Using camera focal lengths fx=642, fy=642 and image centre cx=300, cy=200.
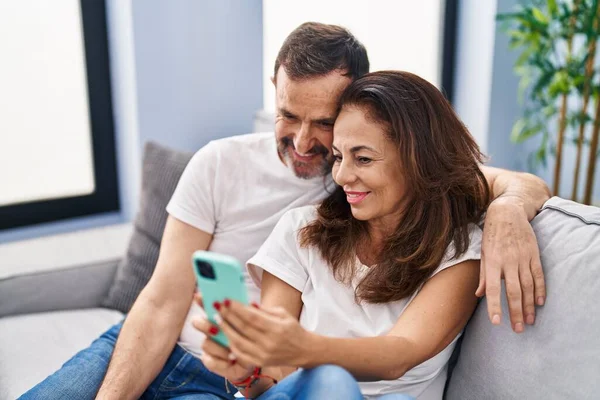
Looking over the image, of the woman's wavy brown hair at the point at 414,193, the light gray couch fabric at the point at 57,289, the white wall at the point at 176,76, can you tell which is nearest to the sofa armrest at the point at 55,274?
the light gray couch fabric at the point at 57,289

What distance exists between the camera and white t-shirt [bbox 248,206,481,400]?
1.25 m

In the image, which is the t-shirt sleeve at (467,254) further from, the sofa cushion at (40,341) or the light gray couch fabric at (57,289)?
the light gray couch fabric at (57,289)

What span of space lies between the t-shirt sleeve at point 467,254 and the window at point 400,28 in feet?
6.35

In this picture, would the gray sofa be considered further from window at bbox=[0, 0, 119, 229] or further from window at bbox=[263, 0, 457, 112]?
window at bbox=[263, 0, 457, 112]

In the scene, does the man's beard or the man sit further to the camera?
the man's beard

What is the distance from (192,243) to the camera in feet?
4.96

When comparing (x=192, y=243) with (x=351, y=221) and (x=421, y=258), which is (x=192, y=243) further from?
(x=421, y=258)

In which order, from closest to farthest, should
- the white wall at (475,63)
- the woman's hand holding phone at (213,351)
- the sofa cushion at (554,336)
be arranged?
1. the woman's hand holding phone at (213,351)
2. the sofa cushion at (554,336)
3. the white wall at (475,63)

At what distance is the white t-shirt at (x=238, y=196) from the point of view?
152cm

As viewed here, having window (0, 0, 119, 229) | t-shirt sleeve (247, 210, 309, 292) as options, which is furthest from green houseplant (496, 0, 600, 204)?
t-shirt sleeve (247, 210, 309, 292)

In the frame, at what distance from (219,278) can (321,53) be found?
2.18 ft

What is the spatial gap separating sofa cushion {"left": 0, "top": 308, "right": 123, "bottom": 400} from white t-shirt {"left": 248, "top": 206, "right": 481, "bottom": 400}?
70 centimetres

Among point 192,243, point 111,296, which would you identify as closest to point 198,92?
point 111,296

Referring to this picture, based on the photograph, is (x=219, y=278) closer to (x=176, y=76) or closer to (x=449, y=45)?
(x=176, y=76)
